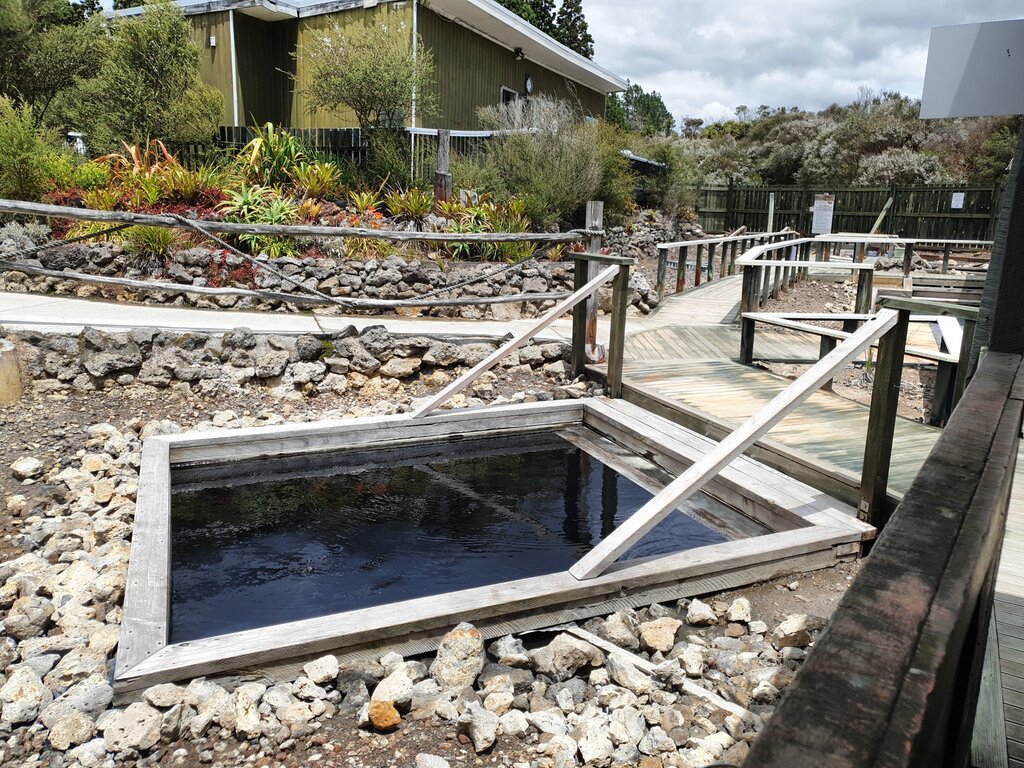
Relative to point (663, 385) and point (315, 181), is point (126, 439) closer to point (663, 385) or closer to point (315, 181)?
point (663, 385)

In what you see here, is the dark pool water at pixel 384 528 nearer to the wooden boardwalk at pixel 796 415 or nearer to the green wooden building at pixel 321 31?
the wooden boardwalk at pixel 796 415

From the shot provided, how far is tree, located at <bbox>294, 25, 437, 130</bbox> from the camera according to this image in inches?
494

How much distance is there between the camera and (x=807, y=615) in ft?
10.2

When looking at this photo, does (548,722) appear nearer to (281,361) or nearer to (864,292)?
(281,361)

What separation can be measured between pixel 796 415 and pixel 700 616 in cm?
246

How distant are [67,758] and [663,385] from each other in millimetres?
4662

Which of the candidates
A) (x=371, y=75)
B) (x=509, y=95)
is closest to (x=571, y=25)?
(x=509, y=95)

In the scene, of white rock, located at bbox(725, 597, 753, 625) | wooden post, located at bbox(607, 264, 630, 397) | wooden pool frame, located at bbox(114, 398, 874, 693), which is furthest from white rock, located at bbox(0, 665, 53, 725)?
wooden post, located at bbox(607, 264, 630, 397)

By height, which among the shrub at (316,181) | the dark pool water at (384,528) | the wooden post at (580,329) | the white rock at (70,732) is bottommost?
the dark pool water at (384,528)

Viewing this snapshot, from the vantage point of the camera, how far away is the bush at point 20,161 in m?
9.27

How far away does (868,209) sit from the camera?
2159cm

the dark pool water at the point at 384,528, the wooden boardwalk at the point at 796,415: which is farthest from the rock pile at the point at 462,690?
the wooden boardwalk at the point at 796,415

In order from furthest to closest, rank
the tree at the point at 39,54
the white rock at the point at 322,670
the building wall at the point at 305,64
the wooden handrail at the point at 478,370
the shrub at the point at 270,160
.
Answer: the tree at the point at 39,54 < the building wall at the point at 305,64 < the shrub at the point at 270,160 < the wooden handrail at the point at 478,370 < the white rock at the point at 322,670

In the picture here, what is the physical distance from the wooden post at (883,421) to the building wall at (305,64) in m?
13.6
